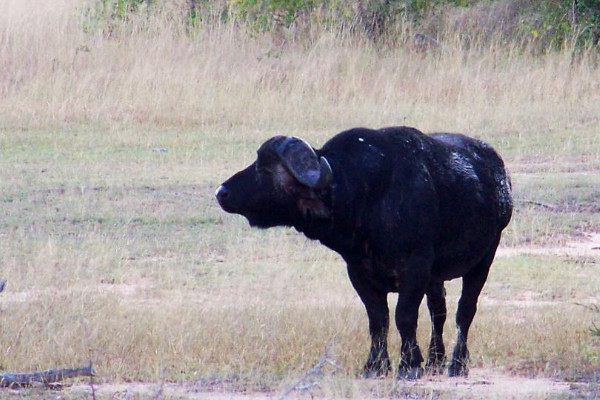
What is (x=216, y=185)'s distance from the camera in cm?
1234

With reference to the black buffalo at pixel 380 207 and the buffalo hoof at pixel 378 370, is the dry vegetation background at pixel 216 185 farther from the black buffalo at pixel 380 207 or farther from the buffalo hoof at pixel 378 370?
the black buffalo at pixel 380 207

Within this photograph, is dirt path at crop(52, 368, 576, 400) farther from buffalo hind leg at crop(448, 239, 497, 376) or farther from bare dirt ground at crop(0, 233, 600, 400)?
buffalo hind leg at crop(448, 239, 497, 376)

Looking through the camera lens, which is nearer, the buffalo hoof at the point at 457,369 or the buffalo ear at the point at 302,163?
the buffalo ear at the point at 302,163

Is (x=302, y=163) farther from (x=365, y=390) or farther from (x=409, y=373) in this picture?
(x=409, y=373)

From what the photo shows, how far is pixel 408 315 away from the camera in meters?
6.45

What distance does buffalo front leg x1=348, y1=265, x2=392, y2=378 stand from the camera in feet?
21.9

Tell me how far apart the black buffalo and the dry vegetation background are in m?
0.51

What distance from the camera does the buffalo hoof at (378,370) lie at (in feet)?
22.0

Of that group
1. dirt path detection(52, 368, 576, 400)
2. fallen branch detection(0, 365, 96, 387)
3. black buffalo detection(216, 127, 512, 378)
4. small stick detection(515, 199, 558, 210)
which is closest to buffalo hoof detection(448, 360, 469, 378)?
dirt path detection(52, 368, 576, 400)

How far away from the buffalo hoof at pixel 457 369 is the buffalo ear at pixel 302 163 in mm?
1452

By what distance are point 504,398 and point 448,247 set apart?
894 millimetres

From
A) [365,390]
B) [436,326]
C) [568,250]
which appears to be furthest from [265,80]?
[365,390]

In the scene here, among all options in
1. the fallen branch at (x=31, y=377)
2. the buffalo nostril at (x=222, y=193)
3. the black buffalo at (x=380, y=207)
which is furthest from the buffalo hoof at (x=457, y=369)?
the fallen branch at (x=31, y=377)

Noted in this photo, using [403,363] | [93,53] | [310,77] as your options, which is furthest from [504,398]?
[93,53]
